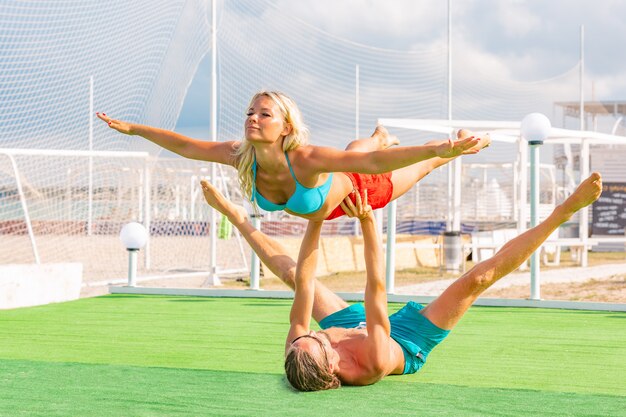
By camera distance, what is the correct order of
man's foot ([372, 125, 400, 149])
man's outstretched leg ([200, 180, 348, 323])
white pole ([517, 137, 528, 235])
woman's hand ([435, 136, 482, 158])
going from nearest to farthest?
1. woman's hand ([435, 136, 482, 158])
2. man's outstretched leg ([200, 180, 348, 323])
3. man's foot ([372, 125, 400, 149])
4. white pole ([517, 137, 528, 235])

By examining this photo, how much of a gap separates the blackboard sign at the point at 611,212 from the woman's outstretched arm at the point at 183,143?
21430mm

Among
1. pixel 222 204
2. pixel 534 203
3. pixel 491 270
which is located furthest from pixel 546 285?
pixel 491 270

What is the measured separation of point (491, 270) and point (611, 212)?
2132 centimetres

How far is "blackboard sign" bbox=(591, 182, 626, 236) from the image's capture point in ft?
81.6

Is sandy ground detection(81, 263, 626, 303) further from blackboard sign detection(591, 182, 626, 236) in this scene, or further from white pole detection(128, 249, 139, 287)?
blackboard sign detection(591, 182, 626, 236)

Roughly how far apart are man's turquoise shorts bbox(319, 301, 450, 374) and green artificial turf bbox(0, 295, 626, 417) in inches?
5.4

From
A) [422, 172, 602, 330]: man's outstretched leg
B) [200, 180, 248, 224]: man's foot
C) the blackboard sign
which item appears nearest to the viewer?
[422, 172, 602, 330]: man's outstretched leg

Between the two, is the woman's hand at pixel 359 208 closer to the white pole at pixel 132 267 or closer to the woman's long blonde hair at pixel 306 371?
the woman's long blonde hair at pixel 306 371

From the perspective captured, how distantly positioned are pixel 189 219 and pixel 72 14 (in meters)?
5.62

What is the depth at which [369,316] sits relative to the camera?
15.1 ft

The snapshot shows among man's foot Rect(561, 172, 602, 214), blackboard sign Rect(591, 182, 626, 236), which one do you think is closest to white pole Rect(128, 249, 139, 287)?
man's foot Rect(561, 172, 602, 214)

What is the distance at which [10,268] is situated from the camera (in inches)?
376

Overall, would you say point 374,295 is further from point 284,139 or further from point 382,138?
point 382,138

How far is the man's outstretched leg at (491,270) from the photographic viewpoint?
507 cm
